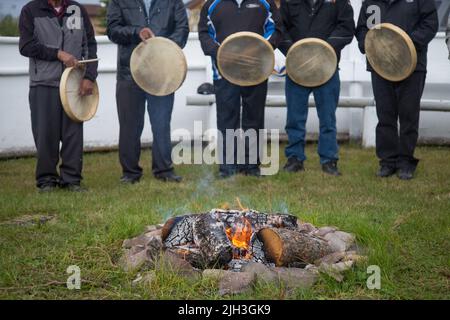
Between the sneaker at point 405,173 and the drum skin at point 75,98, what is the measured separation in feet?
11.3

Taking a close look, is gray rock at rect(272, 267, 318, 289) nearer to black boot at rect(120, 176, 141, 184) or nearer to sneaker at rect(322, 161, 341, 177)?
black boot at rect(120, 176, 141, 184)

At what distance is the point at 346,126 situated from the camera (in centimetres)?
1161

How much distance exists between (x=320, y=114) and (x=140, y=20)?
231cm

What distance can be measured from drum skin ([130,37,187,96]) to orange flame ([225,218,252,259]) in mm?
3174

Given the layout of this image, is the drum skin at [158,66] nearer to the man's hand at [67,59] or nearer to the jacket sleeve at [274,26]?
the man's hand at [67,59]

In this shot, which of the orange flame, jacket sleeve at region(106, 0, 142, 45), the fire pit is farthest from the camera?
jacket sleeve at region(106, 0, 142, 45)

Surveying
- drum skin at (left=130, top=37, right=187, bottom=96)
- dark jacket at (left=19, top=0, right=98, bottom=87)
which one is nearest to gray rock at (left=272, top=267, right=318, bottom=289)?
drum skin at (left=130, top=37, right=187, bottom=96)

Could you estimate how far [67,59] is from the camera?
798 cm

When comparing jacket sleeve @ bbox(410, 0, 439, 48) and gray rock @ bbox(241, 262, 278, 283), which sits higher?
jacket sleeve @ bbox(410, 0, 439, 48)

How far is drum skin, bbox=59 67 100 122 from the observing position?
797cm

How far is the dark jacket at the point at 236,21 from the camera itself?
8594 millimetres

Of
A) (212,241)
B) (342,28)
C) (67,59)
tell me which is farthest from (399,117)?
(212,241)

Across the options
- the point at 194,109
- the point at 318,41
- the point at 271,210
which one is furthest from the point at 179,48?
the point at 194,109
